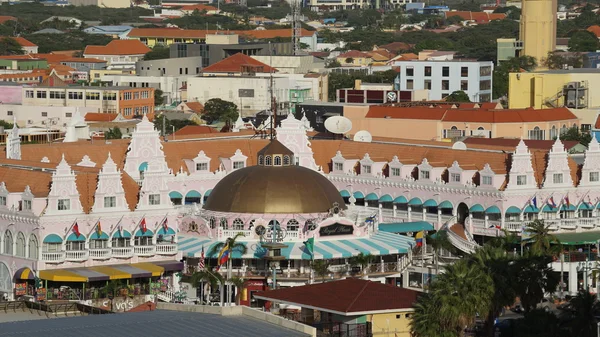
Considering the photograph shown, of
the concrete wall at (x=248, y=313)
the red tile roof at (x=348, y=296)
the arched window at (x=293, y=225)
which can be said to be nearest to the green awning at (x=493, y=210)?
the arched window at (x=293, y=225)

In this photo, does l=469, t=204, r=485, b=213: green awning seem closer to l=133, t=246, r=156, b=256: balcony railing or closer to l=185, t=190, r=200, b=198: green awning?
l=185, t=190, r=200, b=198: green awning

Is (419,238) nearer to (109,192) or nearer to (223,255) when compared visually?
(223,255)

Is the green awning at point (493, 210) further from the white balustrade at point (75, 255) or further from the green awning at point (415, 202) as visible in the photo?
the white balustrade at point (75, 255)

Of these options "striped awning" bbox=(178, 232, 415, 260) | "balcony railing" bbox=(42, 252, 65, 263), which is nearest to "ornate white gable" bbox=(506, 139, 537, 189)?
"striped awning" bbox=(178, 232, 415, 260)

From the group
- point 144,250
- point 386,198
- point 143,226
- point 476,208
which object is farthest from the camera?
point 386,198

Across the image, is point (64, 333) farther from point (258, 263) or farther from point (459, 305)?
point (258, 263)

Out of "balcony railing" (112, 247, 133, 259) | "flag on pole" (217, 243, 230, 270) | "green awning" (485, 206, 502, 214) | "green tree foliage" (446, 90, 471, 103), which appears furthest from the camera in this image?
"green tree foliage" (446, 90, 471, 103)

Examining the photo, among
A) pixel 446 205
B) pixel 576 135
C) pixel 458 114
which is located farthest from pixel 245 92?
pixel 446 205

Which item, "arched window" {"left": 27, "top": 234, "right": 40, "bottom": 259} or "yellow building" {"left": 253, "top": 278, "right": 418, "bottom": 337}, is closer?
"yellow building" {"left": 253, "top": 278, "right": 418, "bottom": 337}
